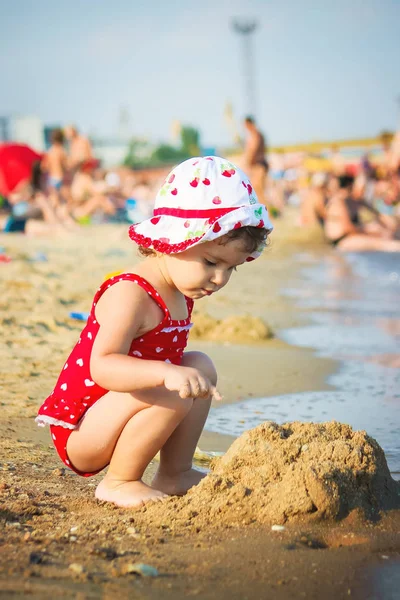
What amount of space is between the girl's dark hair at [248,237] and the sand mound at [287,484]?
0.57 m

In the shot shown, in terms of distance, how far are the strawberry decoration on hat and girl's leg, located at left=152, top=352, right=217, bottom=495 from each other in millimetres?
490

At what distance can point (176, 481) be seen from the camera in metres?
2.74

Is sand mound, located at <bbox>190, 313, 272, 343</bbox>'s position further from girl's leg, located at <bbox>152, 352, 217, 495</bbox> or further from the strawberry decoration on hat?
the strawberry decoration on hat

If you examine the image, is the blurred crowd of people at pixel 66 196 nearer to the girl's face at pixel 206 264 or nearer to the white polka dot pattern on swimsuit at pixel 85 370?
the white polka dot pattern on swimsuit at pixel 85 370

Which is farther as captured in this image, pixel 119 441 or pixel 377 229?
pixel 377 229

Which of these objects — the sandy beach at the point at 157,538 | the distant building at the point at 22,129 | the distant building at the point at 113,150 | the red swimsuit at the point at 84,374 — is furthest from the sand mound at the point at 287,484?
the distant building at the point at 113,150

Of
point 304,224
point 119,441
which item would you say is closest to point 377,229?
point 304,224

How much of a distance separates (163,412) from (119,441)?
18cm

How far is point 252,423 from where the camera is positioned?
352 cm

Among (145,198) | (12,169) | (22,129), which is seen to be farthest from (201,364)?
(22,129)

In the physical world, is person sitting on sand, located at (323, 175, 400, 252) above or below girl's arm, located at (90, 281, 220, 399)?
below

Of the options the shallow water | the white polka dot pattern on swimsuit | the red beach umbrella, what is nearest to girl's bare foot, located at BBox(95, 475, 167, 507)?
the white polka dot pattern on swimsuit

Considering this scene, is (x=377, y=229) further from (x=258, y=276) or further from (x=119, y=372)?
(x=119, y=372)

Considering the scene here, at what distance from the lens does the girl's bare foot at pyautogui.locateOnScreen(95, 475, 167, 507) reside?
99.6 inches
